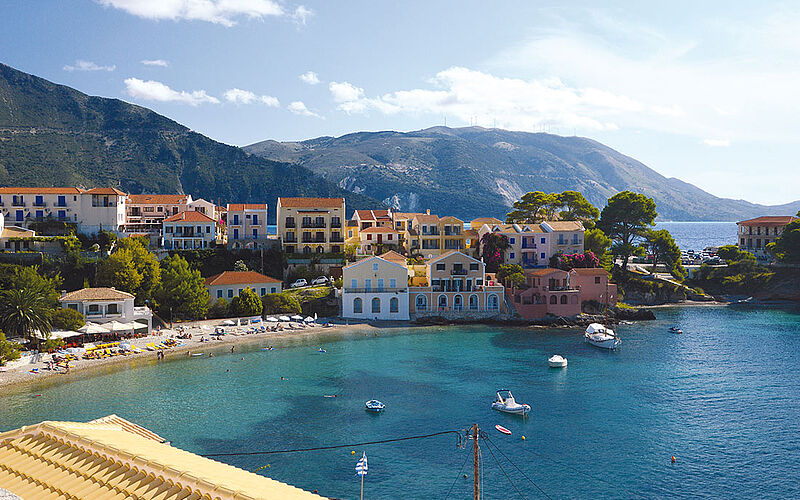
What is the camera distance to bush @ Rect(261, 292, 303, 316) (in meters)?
65.3

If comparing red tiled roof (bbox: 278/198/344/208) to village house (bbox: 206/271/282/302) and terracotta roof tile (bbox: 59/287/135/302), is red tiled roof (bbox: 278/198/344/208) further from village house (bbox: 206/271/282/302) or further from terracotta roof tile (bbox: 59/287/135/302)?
terracotta roof tile (bbox: 59/287/135/302)

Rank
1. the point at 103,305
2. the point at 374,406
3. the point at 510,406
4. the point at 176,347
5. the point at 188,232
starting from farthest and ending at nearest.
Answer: the point at 188,232 → the point at 103,305 → the point at 176,347 → the point at 374,406 → the point at 510,406

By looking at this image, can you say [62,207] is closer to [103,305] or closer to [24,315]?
[103,305]

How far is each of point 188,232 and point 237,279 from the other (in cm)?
1403

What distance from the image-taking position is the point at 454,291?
226 feet

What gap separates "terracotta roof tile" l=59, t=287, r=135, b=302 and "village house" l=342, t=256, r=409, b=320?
2249cm

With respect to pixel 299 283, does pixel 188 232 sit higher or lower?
higher

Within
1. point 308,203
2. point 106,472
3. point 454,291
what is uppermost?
point 308,203

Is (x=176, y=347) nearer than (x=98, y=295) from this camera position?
Yes

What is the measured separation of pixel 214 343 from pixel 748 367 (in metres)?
46.6

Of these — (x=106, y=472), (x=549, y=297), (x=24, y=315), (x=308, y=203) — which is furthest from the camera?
(x=308, y=203)

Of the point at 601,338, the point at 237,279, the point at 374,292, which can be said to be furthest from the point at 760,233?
the point at 237,279

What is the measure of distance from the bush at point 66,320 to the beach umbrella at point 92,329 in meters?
A: 0.41

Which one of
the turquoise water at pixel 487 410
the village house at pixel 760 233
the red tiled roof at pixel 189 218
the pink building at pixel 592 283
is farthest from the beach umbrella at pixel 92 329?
the village house at pixel 760 233
